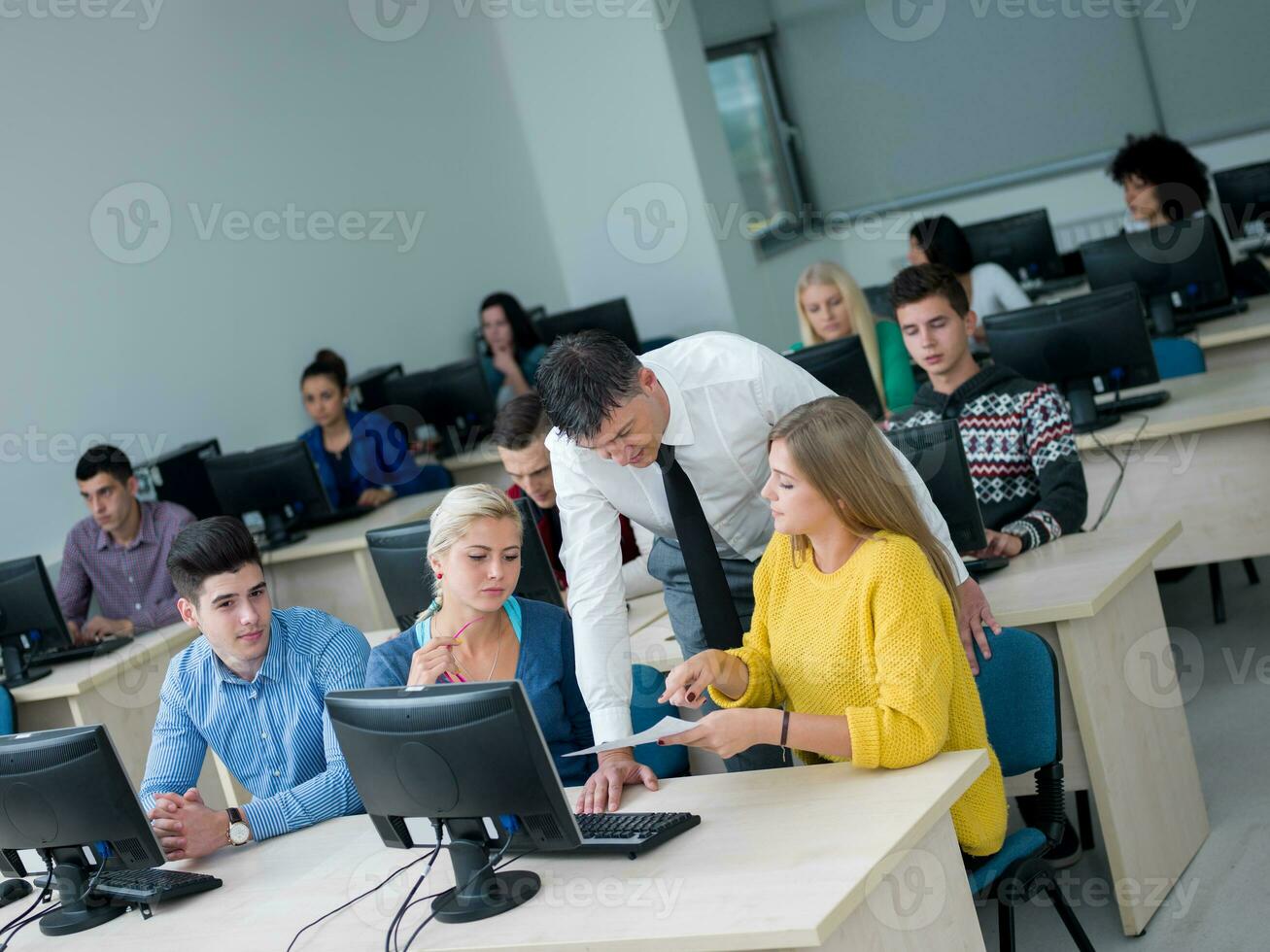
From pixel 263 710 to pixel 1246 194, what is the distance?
5.13 metres

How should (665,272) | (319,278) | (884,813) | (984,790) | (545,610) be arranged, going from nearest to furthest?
(884,813)
(984,790)
(545,610)
(319,278)
(665,272)

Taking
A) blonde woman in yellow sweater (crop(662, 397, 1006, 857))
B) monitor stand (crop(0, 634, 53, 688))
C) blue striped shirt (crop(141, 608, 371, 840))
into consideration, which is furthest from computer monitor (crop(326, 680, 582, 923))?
monitor stand (crop(0, 634, 53, 688))

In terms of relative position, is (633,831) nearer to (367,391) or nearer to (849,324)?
(849,324)

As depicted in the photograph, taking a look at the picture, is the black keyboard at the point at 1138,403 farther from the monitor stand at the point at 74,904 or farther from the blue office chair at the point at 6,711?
the blue office chair at the point at 6,711

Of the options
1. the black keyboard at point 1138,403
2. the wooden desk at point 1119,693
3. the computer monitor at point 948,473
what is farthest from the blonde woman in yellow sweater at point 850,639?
the black keyboard at point 1138,403

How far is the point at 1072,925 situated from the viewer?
249cm

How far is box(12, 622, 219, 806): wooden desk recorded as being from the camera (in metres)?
4.16

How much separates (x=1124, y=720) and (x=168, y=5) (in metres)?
5.13

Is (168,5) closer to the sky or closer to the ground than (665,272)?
closer to the sky

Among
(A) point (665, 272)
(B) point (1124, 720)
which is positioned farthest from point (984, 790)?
(A) point (665, 272)

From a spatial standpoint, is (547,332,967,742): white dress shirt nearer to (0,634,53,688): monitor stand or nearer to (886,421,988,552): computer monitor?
(886,421,988,552): computer monitor

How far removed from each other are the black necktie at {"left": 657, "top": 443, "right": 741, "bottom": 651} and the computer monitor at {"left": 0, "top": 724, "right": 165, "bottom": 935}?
103 cm

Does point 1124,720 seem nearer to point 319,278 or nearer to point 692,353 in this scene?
point 692,353

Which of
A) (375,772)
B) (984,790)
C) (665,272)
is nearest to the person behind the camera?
(375,772)
